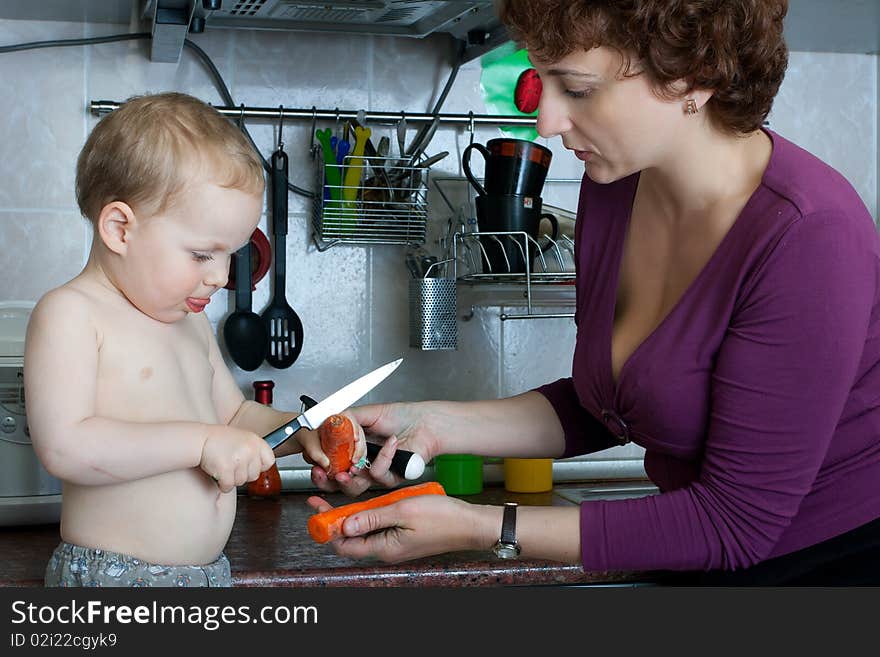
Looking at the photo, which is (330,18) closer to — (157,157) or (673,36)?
(157,157)

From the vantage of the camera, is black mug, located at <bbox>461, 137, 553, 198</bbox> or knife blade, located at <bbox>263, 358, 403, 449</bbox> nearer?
knife blade, located at <bbox>263, 358, 403, 449</bbox>

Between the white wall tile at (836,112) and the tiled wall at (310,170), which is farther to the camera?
the white wall tile at (836,112)

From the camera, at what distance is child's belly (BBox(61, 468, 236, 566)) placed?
3.78 ft

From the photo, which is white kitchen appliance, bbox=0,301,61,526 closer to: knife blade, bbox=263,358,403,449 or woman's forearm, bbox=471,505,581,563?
knife blade, bbox=263,358,403,449

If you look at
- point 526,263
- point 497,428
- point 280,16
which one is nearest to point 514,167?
point 526,263

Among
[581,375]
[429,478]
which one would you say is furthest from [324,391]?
[581,375]

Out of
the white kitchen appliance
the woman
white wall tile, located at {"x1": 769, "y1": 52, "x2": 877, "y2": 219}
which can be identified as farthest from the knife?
white wall tile, located at {"x1": 769, "y1": 52, "x2": 877, "y2": 219}

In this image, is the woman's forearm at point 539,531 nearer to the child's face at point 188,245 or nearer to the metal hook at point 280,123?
the child's face at point 188,245

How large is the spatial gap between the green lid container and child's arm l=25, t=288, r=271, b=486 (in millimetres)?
830

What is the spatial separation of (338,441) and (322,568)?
0.81ft

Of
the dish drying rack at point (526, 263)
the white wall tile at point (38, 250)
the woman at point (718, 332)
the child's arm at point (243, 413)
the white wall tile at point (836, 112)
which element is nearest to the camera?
the woman at point (718, 332)

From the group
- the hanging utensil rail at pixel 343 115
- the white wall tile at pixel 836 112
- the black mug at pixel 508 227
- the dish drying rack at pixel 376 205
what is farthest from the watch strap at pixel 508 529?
the white wall tile at pixel 836 112

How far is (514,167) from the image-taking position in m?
1.82

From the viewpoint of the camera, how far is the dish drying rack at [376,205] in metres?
1.85
